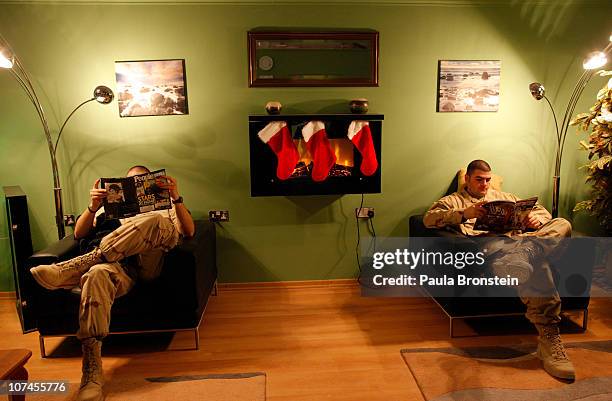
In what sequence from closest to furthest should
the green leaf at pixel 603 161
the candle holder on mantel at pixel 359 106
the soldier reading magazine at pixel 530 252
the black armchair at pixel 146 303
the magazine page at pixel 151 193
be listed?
the soldier reading magazine at pixel 530 252
the black armchair at pixel 146 303
the magazine page at pixel 151 193
the green leaf at pixel 603 161
the candle holder on mantel at pixel 359 106

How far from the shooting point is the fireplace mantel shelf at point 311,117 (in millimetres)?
2857

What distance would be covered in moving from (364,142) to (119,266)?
1.75 meters

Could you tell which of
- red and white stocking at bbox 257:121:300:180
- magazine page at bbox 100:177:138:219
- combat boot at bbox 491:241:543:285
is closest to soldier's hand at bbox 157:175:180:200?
magazine page at bbox 100:177:138:219

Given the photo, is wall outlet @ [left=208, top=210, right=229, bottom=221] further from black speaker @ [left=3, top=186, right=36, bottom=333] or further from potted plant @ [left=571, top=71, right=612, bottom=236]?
potted plant @ [left=571, top=71, right=612, bottom=236]

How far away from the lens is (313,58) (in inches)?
120

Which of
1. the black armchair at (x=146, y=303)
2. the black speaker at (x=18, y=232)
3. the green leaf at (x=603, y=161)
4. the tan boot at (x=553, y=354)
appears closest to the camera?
the tan boot at (x=553, y=354)

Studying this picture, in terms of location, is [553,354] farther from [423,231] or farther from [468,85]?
[468,85]

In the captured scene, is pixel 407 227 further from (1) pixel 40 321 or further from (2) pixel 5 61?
(2) pixel 5 61

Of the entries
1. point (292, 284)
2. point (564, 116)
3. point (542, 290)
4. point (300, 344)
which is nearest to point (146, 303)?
point (300, 344)

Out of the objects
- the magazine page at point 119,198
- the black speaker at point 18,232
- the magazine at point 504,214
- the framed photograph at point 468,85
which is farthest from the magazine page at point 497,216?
the black speaker at point 18,232

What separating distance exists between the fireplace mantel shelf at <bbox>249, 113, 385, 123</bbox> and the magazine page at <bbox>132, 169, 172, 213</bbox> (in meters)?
0.80

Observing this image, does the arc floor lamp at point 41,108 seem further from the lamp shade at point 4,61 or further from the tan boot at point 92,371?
the tan boot at point 92,371

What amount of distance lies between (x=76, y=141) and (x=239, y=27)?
145cm

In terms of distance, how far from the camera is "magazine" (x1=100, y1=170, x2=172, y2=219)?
7.57ft
